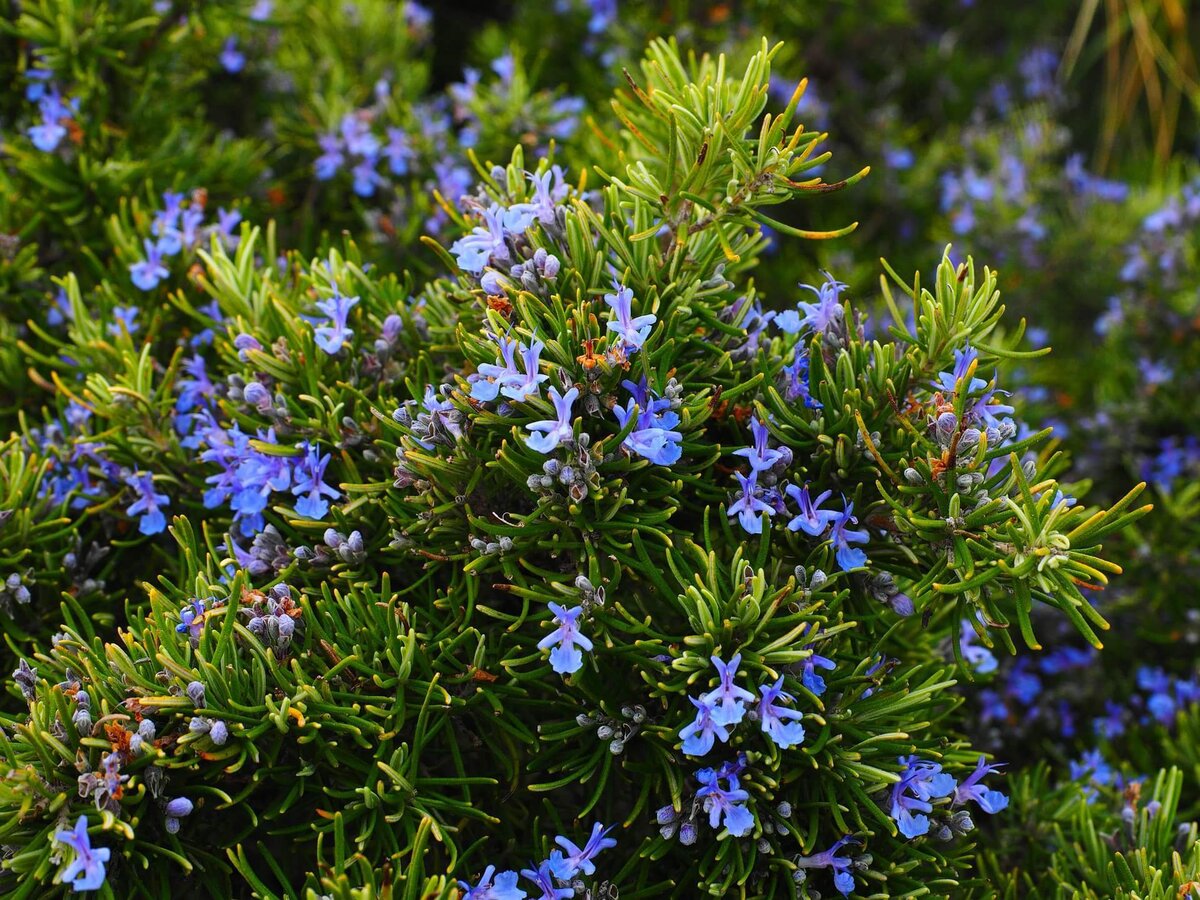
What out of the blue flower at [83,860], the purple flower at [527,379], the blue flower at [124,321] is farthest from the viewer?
the blue flower at [124,321]

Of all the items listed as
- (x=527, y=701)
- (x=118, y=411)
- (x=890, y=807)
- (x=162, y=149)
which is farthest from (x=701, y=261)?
(x=162, y=149)

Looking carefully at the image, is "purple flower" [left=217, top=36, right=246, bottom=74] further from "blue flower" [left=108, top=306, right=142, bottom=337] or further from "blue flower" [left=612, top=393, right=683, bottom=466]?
"blue flower" [left=612, top=393, right=683, bottom=466]

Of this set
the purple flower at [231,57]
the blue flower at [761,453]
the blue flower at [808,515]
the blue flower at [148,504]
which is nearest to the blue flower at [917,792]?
the blue flower at [808,515]

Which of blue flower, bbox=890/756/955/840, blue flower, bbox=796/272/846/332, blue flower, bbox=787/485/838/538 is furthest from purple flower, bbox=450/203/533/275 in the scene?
blue flower, bbox=890/756/955/840

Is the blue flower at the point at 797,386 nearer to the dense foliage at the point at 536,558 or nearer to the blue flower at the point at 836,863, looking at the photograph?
the dense foliage at the point at 536,558

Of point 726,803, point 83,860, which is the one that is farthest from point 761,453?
point 83,860
